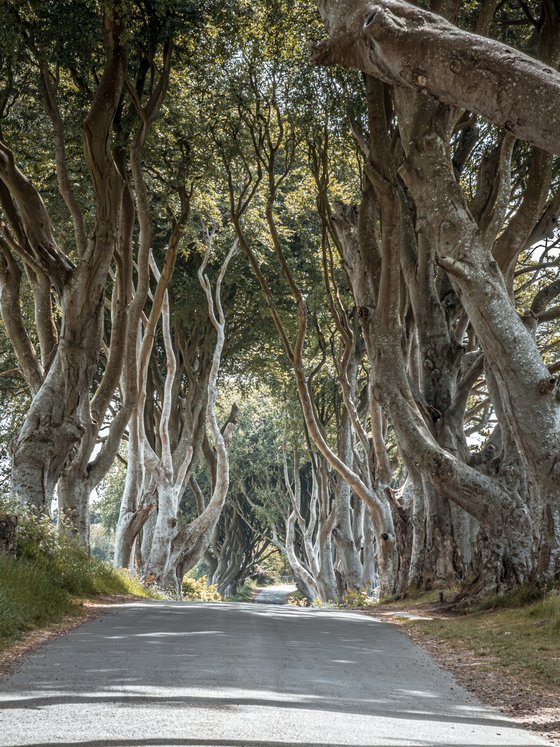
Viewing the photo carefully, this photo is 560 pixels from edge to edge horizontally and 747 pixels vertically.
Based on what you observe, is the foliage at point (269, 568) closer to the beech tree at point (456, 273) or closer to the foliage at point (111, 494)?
the foliage at point (111, 494)

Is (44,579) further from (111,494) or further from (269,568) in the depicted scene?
(269,568)

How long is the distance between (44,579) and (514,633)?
5591 mm

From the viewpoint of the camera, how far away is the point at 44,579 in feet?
33.6

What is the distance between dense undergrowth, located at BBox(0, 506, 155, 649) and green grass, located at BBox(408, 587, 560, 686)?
171 inches

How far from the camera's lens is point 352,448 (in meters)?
24.3

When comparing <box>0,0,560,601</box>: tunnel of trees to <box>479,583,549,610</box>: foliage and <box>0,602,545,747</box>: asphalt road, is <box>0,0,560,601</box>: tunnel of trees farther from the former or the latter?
<box>0,602,545,747</box>: asphalt road

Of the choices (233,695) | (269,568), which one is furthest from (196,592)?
(269,568)

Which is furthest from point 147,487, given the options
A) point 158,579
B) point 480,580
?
point 480,580

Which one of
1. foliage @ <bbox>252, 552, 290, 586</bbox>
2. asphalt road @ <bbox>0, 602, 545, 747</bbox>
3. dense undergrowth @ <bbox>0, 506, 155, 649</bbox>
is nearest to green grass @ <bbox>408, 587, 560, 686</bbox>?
asphalt road @ <bbox>0, 602, 545, 747</bbox>

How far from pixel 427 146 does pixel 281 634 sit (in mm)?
6584

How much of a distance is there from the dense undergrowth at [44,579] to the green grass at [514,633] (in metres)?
4.34

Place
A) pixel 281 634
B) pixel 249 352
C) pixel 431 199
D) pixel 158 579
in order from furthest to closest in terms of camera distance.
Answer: pixel 249 352 → pixel 158 579 → pixel 431 199 → pixel 281 634

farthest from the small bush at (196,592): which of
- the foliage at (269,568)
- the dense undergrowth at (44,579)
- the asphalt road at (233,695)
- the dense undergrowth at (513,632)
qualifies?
the foliage at (269,568)

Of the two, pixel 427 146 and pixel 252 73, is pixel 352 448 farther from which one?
pixel 427 146
